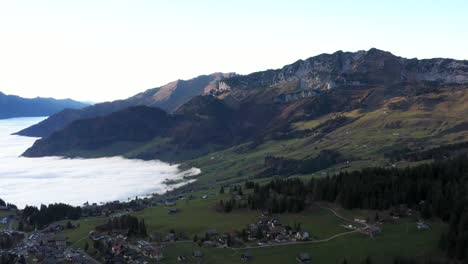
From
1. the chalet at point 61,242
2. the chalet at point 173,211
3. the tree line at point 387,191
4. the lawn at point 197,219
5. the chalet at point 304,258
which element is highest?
the tree line at point 387,191

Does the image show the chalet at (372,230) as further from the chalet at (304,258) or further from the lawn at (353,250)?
the chalet at (304,258)

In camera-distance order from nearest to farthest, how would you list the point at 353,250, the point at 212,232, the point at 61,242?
1. the point at 353,250
2. the point at 212,232
3. the point at 61,242

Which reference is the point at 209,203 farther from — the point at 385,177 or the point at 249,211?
the point at 385,177

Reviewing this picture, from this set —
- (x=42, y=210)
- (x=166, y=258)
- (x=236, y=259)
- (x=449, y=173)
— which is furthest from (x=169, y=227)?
(x=449, y=173)

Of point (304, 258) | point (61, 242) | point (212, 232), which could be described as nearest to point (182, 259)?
point (212, 232)

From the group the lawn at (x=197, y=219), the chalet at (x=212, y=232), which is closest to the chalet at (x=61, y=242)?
the lawn at (x=197, y=219)

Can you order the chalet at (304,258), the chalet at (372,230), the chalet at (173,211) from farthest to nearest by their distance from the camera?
the chalet at (173,211) → the chalet at (372,230) → the chalet at (304,258)

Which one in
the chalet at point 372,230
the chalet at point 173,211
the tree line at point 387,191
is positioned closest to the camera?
the chalet at point 372,230

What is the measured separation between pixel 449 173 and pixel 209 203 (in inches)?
3136

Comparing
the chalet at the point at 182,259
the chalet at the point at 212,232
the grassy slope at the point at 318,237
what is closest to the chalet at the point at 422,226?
the grassy slope at the point at 318,237

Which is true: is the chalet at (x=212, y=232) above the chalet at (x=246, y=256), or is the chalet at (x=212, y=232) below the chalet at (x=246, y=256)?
above

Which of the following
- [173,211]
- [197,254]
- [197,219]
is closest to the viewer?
[197,254]

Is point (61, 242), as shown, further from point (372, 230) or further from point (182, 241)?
point (372, 230)

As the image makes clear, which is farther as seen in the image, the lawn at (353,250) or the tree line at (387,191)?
the tree line at (387,191)
